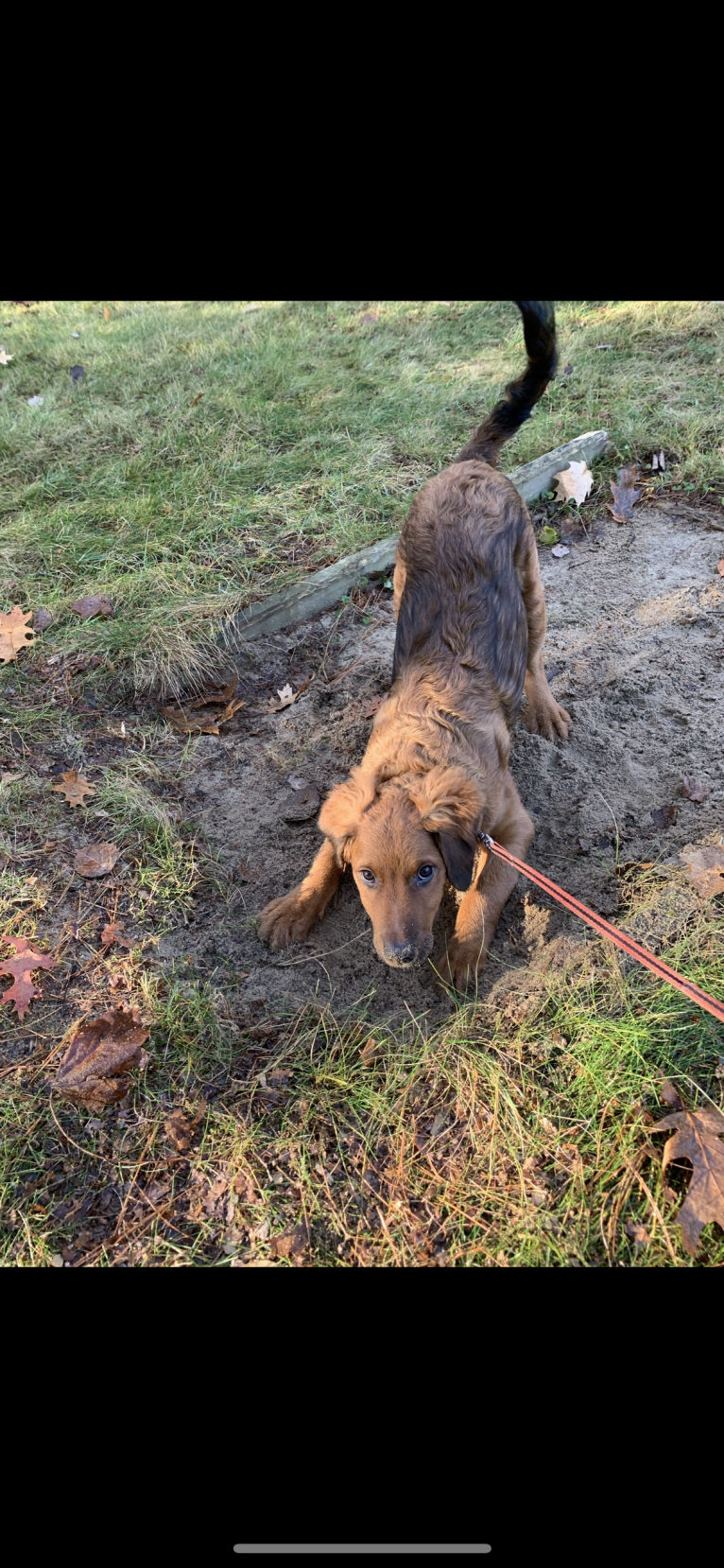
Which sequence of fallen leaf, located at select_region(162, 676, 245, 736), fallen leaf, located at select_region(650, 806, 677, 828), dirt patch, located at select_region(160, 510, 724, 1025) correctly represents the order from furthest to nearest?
fallen leaf, located at select_region(162, 676, 245, 736) → fallen leaf, located at select_region(650, 806, 677, 828) → dirt patch, located at select_region(160, 510, 724, 1025)

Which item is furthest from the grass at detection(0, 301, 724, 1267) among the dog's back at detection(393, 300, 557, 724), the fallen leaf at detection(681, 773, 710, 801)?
the dog's back at detection(393, 300, 557, 724)

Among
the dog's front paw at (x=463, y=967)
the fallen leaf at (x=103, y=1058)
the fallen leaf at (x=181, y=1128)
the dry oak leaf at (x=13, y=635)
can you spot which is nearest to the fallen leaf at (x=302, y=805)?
the dog's front paw at (x=463, y=967)

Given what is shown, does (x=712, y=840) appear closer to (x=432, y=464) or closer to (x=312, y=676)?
(x=312, y=676)

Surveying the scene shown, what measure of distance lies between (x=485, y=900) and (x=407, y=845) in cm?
57

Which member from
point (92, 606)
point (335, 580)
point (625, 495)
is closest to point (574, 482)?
point (625, 495)

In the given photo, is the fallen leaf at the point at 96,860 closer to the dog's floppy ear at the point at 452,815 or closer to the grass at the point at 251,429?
the grass at the point at 251,429

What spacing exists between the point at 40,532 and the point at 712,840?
4.35m

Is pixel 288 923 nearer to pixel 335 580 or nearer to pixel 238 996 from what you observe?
pixel 238 996

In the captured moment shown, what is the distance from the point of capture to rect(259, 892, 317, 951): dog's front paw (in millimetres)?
3412

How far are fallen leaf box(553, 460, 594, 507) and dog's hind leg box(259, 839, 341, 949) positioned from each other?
3.52 meters

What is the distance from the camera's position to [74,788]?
12.7 feet

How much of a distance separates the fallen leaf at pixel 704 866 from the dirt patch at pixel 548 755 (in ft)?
0.33

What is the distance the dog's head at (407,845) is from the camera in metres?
2.88

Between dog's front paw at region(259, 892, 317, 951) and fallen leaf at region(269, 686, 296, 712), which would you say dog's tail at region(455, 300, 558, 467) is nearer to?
fallen leaf at region(269, 686, 296, 712)
